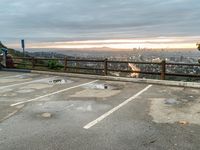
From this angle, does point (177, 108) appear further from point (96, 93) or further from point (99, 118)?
point (96, 93)

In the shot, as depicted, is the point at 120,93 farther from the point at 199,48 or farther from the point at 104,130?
the point at 199,48

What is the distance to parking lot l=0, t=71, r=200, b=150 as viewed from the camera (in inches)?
209

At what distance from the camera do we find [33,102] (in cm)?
885

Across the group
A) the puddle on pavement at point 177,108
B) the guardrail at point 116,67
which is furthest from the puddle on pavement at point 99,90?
the guardrail at point 116,67

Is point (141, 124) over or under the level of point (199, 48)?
under

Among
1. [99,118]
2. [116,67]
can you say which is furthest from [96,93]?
[116,67]

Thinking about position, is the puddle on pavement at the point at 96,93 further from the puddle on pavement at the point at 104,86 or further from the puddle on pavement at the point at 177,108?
the puddle on pavement at the point at 177,108

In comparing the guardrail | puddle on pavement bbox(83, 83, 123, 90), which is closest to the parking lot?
puddle on pavement bbox(83, 83, 123, 90)

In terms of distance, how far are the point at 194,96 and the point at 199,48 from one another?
700cm

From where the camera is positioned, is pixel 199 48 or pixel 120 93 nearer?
pixel 120 93

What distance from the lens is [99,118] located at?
22.9 ft

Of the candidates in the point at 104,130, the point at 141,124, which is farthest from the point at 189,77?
the point at 104,130

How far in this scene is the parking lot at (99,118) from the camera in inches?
209

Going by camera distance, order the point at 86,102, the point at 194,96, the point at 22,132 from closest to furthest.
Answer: the point at 22,132, the point at 86,102, the point at 194,96
